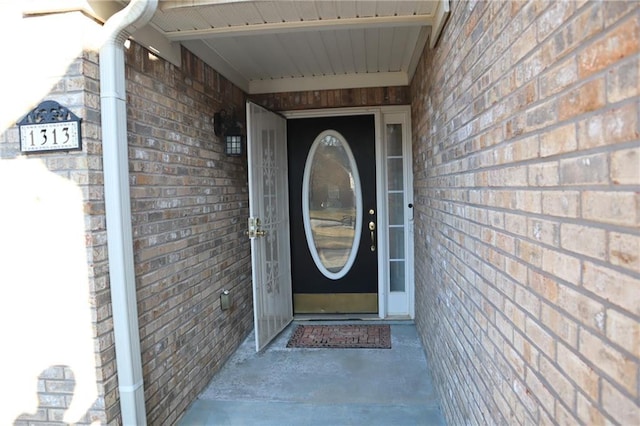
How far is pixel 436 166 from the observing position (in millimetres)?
2439

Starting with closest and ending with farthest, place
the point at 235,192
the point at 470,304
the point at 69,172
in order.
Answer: the point at 470,304, the point at 69,172, the point at 235,192

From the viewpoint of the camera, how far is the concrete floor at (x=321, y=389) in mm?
2363

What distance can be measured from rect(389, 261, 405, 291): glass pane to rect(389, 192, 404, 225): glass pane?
16.7 inches

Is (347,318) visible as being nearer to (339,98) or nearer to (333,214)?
(333,214)

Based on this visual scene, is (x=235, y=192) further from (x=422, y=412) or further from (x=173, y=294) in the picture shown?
(x=422, y=412)

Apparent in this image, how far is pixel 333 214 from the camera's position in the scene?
164 inches

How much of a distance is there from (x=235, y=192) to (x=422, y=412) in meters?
2.19

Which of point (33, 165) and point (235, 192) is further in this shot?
point (235, 192)

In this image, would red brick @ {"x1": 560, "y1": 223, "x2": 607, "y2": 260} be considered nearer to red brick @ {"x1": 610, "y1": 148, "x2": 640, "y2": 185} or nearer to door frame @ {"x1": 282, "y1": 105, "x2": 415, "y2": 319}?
red brick @ {"x1": 610, "y1": 148, "x2": 640, "y2": 185}

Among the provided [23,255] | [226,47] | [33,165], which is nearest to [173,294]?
[23,255]

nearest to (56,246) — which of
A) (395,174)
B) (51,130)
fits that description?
(51,130)

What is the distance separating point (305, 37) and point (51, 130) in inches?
68.3

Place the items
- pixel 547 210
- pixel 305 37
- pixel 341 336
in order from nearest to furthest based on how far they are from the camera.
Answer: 1. pixel 547 210
2. pixel 305 37
3. pixel 341 336

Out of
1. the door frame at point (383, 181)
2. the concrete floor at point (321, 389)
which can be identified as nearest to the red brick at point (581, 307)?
the concrete floor at point (321, 389)
